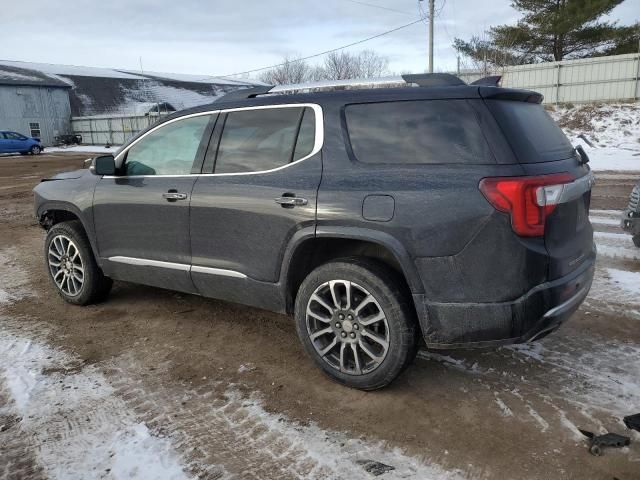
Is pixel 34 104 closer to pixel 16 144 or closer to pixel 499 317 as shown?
pixel 16 144

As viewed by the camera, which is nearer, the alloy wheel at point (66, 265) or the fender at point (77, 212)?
the fender at point (77, 212)

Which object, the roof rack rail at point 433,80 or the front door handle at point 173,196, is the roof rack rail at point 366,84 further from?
the front door handle at point 173,196

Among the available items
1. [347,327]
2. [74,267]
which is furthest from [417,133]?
[74,267]

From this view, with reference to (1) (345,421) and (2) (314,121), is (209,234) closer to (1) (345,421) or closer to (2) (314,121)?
(2) (314,121)

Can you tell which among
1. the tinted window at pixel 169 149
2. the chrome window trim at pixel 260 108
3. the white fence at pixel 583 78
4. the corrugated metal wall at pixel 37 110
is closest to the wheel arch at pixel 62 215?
the chrome window trim at pixel 260 108

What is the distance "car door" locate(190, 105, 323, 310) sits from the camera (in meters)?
3.35

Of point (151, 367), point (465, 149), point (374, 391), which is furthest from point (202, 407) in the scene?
point (465, 149)

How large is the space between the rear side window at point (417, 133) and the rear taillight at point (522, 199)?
16 centimetres

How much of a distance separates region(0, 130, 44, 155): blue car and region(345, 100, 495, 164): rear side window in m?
34.4

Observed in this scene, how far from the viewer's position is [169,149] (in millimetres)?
4176

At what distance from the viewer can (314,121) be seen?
3393 millimetres

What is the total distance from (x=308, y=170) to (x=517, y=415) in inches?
75.4

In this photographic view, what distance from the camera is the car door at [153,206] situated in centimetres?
397

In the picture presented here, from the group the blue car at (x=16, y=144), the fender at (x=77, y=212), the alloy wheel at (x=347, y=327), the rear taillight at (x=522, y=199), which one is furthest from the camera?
the blue car at (x=16, y=144)
